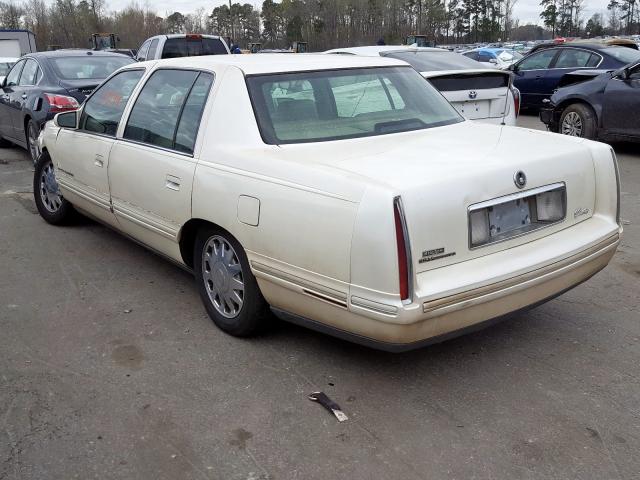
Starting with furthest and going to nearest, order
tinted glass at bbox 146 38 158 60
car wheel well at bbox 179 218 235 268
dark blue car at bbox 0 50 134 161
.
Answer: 1. tinted glass at bbox 146 38 158 60
2. dark blue car at bbox 0 50 134 161
3. car wheel well at bbox 179 218 235 268

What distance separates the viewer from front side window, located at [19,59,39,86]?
376 inches

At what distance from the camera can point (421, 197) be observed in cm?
292

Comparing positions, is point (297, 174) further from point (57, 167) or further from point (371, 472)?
point (57, 167)

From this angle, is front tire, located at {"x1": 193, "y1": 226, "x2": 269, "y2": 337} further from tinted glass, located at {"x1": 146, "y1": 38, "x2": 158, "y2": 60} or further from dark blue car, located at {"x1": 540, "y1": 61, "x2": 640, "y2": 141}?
tinted glass, located at {"x1": 146, "y1": 38, "x2": 158, "y2": 60}

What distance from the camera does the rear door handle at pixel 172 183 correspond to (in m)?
4.02

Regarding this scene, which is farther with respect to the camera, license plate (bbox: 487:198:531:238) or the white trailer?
the white trailer

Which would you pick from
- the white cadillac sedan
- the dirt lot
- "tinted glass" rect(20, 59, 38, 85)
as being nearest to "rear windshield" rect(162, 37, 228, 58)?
"tinted glass" rect(20, 59, 38, 85)

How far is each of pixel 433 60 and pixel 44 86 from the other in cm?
517

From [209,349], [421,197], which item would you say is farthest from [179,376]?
[421,197]

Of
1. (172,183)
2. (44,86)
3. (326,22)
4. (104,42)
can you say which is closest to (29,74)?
(44,86)

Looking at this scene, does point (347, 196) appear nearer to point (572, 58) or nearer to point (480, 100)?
point (480, 100)

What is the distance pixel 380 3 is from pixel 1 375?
2917 inches

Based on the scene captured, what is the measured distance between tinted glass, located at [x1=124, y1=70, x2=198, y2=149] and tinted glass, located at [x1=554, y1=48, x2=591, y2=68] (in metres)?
10.8

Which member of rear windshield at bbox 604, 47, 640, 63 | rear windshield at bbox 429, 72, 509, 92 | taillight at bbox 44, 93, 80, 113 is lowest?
taillight at bbox 44, 93, 80, 113
